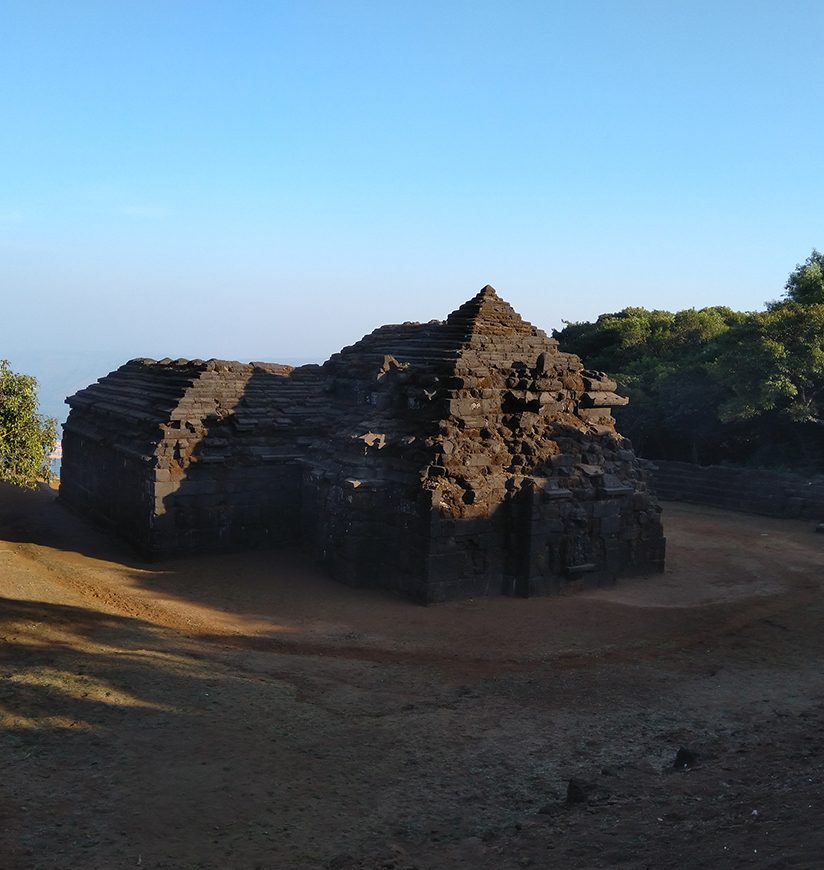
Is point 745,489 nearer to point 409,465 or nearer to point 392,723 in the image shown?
point 409,465

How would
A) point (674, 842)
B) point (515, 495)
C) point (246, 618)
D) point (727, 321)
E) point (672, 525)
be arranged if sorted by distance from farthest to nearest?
point (727, 321), point (672, 525), point (515, 495), point (246, 618), point (674, 842)

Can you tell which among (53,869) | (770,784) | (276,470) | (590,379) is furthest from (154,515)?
(770,784)

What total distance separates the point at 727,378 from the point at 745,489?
4.25 meters

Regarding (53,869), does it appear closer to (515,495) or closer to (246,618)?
(246,618)

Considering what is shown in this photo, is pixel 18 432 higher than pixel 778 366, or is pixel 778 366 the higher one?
pixel 778 366

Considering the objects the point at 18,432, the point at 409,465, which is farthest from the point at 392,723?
the point at 18,432

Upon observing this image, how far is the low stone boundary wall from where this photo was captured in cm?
2820

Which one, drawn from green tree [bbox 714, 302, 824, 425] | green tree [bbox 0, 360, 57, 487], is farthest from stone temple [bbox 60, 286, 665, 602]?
green tree [bbox 714, 302, 824, 425]

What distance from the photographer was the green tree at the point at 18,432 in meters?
22.2

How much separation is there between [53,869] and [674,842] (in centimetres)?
530

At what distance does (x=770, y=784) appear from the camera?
8.41 m

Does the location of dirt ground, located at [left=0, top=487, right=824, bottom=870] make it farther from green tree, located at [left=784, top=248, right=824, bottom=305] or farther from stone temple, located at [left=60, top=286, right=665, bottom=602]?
green tree, located at [left=784, top=248, right=824, bottom=305]

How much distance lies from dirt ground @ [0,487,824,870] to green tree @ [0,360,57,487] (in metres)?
4.79

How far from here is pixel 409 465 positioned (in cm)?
1716
